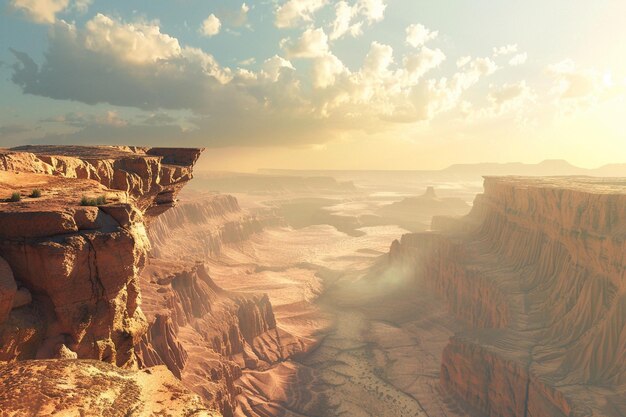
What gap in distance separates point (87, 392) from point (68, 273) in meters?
4.63

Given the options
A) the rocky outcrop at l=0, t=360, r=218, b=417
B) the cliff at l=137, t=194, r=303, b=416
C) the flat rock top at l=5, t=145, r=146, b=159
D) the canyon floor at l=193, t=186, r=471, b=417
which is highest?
the flat rock top at l=5, t=145, r=146, b=159

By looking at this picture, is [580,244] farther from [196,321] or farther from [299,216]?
[299,216]

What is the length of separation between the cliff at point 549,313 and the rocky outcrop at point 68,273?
3176 centimetres

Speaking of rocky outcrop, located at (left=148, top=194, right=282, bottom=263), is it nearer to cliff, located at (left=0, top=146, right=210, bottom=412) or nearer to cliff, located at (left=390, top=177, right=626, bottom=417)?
cliff, located at (left=390, top=177, right=626, bottom=417)

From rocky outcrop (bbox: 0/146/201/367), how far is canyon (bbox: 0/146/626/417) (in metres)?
0.05

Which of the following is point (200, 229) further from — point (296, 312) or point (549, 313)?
point (549, 313)

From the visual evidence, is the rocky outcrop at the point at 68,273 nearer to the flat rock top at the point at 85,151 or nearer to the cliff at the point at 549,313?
the flat rock top at the point at 85,151

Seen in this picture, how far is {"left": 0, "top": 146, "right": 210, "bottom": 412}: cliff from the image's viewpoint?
10.3 metres

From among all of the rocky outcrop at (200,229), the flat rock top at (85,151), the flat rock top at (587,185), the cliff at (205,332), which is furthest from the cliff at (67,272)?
the rocky outcrop at (200,229)

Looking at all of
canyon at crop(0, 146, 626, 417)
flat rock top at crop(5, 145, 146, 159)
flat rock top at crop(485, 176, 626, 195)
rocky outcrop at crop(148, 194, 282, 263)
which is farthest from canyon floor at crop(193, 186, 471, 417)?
flat rock top at crop(5, 145, 146, 159)

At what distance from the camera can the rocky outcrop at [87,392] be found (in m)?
6.81

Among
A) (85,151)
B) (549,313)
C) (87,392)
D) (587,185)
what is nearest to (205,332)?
(85,151)

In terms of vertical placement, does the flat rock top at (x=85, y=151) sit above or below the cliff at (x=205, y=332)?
above

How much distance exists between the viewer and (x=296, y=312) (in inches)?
2640
